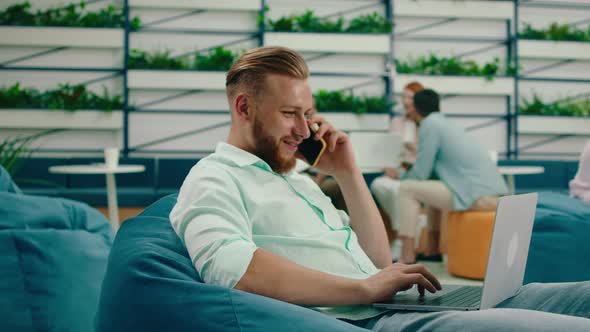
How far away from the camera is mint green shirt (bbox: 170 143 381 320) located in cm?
110

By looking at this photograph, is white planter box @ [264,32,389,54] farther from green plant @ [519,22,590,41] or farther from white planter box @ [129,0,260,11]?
green plant @ [519,22,590,41]

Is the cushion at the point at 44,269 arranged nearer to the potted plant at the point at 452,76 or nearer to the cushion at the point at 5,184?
the cushion at the point at 5,184

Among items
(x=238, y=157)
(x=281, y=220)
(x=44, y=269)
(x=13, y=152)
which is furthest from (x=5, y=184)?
(x=13, y=152)

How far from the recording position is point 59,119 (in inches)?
256

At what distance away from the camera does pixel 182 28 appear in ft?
23.3

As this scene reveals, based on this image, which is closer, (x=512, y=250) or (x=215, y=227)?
(x=215, y=227)

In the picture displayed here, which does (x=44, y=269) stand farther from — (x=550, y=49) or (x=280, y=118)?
(x=550, y=49)

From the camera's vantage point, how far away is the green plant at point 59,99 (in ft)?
21.1

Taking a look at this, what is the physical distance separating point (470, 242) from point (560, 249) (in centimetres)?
144

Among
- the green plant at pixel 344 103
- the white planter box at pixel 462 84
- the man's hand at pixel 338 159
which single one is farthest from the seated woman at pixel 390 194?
the man's hand at pixel 338 159

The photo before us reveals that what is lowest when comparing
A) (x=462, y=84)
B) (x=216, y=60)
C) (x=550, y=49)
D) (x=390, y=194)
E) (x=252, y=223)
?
(x=390, y=194)

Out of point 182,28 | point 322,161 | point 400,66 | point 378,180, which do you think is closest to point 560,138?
point 400,66

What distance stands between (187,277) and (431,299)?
475 mm

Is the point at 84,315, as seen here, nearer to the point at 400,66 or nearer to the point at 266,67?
the point at 266,67
